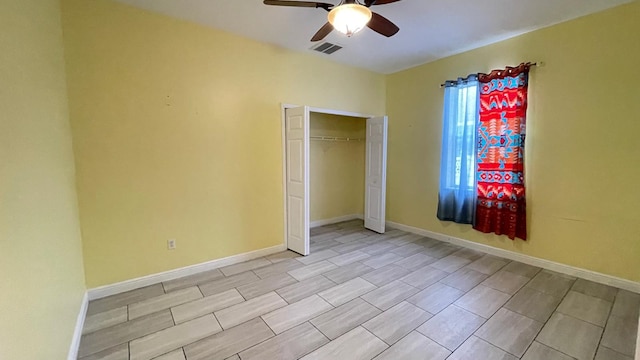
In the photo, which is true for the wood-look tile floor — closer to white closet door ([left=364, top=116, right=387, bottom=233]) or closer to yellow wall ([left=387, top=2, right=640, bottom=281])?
yellow wall ([left=387, top=2, right=640, bottom=281])

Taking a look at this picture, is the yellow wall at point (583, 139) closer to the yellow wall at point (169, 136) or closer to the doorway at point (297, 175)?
the doorway at point (297, 175)

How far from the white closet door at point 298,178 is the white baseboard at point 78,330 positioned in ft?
7.48

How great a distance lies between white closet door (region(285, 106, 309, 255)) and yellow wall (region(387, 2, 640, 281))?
2.60 metres

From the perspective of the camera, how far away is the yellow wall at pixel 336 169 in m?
5.14

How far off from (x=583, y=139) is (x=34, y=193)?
15.9 ft

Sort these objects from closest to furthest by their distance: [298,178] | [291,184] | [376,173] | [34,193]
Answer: [34,193], [298,178], [291,184], [376,173]

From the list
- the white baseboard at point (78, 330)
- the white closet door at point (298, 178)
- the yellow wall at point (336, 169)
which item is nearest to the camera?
the white baseboard at point (78, 330)

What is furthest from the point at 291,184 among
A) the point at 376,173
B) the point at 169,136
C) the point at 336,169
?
the point at 336,169

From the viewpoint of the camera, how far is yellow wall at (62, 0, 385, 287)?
2490mm

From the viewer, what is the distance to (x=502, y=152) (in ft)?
11.3

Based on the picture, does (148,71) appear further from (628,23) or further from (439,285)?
(628,23)

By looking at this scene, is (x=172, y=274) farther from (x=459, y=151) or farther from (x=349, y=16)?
(x=459, y=151)

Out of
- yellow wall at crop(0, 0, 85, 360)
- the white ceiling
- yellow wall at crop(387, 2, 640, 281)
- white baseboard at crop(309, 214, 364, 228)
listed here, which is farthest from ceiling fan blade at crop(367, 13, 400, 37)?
white baseboard at crop(309, 214, 364, 228)

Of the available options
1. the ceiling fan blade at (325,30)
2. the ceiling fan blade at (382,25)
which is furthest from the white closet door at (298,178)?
the ceiling fan blade at (382,25)
